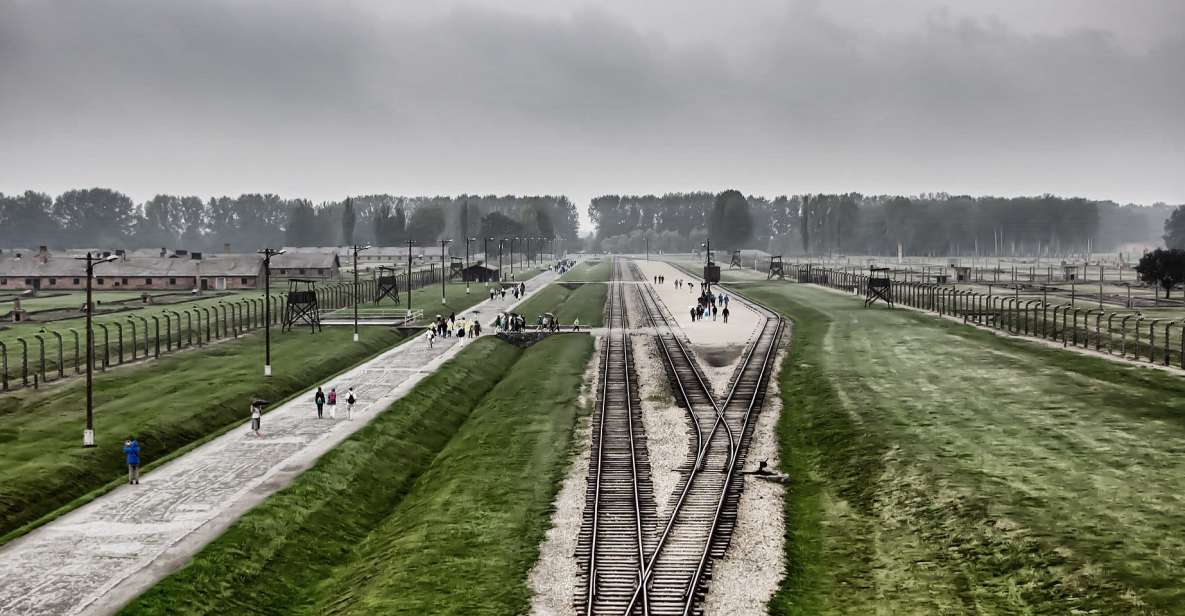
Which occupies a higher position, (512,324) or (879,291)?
(879,291)

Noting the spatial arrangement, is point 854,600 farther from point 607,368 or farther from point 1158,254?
point 1158,254

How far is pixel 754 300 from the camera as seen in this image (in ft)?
390

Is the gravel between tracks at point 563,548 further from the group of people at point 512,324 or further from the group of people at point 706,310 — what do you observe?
the group of people at point 706,310

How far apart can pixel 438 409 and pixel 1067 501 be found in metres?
29.0

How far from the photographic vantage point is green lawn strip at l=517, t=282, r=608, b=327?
96.2 meters

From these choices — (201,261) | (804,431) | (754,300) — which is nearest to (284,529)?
(804,431)

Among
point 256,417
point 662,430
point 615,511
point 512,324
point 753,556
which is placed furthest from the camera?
point 512,324

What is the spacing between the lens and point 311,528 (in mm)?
30062

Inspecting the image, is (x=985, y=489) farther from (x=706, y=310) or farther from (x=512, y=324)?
(x=706, y=310)

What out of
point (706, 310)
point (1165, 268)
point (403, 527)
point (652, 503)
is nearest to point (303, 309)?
point (706, 310)

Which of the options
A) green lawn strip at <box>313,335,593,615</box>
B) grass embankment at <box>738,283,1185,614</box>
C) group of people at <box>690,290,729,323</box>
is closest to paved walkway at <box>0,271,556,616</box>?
green lawn strip at <box>313,335,593,615</box>

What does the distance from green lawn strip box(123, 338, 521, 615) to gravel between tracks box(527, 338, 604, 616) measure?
538cm

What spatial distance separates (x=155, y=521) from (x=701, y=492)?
1628 cm

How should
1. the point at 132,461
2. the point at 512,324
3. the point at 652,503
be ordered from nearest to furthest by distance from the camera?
the point at 652,503, the point at 132,461, the point at 512,324
